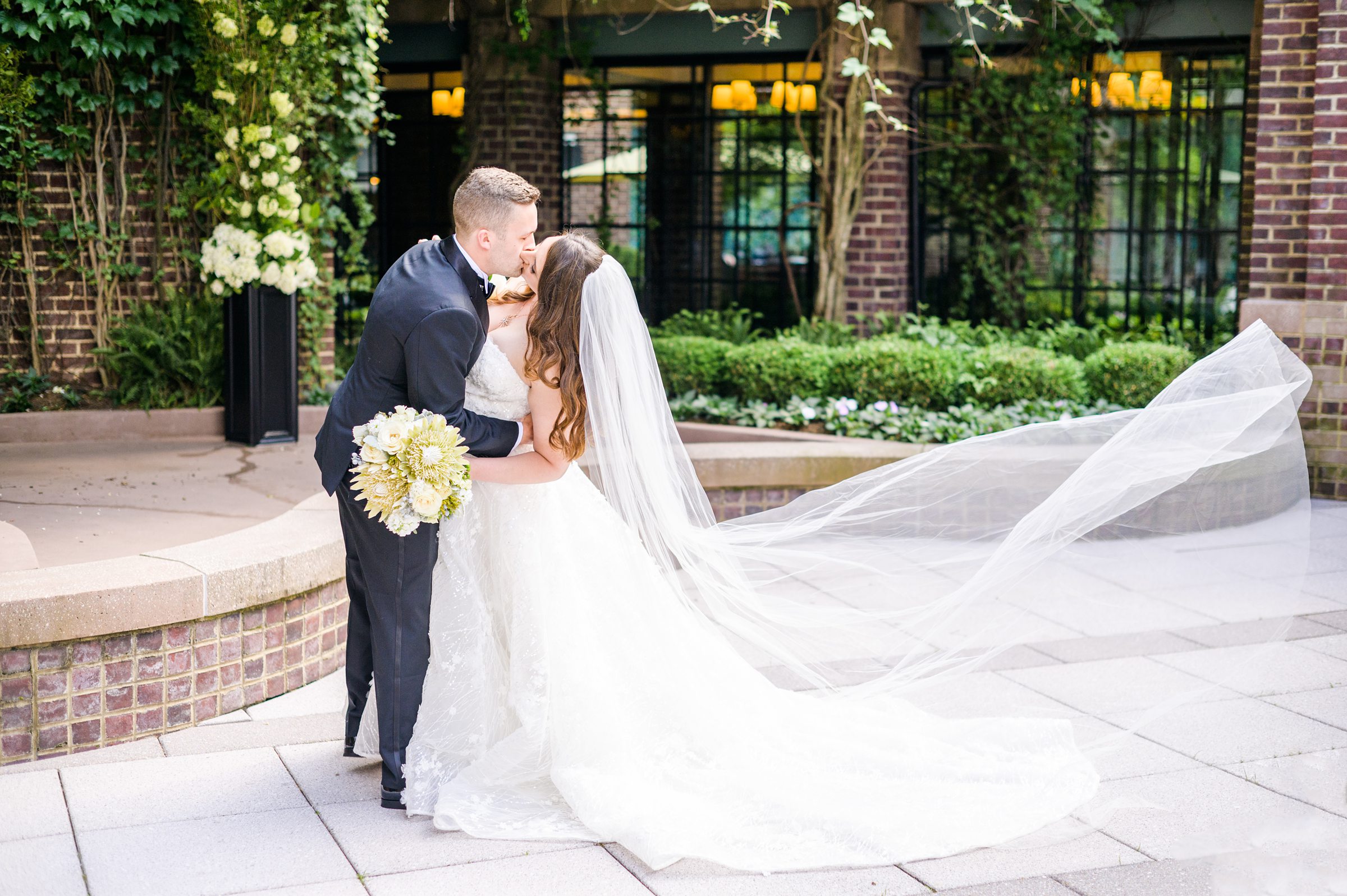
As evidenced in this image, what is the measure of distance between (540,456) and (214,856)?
1.28 meters

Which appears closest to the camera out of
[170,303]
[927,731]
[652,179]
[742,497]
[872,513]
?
[927,731]

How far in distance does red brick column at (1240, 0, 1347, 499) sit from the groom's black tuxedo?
19.3ft

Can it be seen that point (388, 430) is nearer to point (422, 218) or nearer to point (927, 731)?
point (927, 731)

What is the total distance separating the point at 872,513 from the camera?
14.1ft

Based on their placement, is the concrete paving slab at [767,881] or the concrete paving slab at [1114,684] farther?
the concrete paving slab at [1114,684]

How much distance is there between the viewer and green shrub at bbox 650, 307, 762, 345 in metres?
9.48

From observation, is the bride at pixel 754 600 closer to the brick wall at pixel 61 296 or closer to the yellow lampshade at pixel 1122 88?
the brick wall at pixel 61 296

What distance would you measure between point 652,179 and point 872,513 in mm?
8124

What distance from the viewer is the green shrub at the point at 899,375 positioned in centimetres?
803

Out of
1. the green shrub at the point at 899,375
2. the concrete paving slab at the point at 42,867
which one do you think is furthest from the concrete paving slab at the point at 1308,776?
the green shrub at the point at 899,375

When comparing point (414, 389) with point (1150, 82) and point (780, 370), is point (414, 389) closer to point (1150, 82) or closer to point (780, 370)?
point (780, 370)

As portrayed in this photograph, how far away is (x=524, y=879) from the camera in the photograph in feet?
10.2

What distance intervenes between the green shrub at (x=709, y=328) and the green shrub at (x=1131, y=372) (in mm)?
2352

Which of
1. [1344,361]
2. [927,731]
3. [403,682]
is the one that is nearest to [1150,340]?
[1344,361]
